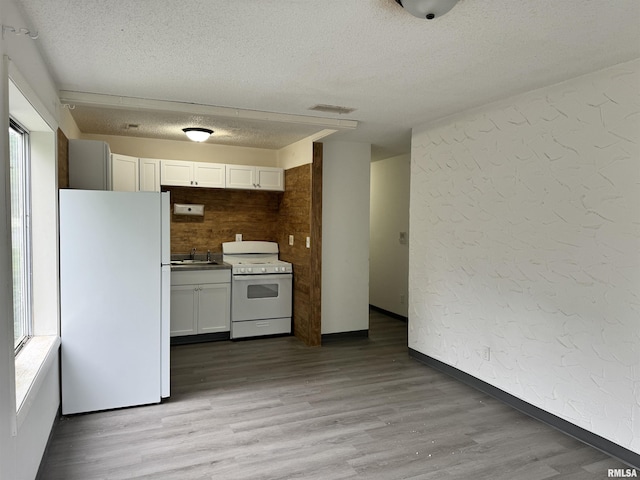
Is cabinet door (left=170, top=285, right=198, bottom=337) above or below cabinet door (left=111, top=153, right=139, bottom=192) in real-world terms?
below

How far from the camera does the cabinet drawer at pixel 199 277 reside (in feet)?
16.1

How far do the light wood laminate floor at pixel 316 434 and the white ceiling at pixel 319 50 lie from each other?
7.75 feet

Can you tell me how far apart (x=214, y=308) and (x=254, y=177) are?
1.65 metres

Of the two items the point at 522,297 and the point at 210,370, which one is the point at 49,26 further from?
the point at 522,297

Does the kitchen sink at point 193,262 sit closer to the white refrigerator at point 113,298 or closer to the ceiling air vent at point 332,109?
the white refrigerator at point 113,298

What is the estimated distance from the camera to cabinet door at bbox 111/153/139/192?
4.64 m

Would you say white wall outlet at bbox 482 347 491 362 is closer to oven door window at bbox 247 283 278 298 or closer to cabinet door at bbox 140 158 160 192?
oven door window at bbox 247 283 278 298

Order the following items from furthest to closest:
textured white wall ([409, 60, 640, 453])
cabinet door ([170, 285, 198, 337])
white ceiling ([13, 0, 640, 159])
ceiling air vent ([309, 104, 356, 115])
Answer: cabinet door ([170, 285, 198, 337]) → ceiling air vent ([309, 104, 356, 115]) → textured white wall ([409, 60, 640, 453]) → white ceiling ([13, 0, 640, 159])

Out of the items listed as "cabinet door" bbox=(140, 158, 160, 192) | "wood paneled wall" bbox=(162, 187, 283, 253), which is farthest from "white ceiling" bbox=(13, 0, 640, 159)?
"wood paneled wall" bbox=(162, 187, 283, 253)

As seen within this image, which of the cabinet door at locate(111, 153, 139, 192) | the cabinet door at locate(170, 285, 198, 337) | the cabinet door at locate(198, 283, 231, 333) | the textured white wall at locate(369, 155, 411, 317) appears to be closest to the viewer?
the cabinet door at locate(111, 153, 139, 192)

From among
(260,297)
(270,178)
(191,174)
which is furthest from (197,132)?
(260,297)

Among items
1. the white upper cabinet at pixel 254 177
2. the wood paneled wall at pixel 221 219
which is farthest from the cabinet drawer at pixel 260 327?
the white upper cabinet at pixel 254 177

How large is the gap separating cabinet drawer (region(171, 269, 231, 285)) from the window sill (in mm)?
1861

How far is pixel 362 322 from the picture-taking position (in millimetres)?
5359
